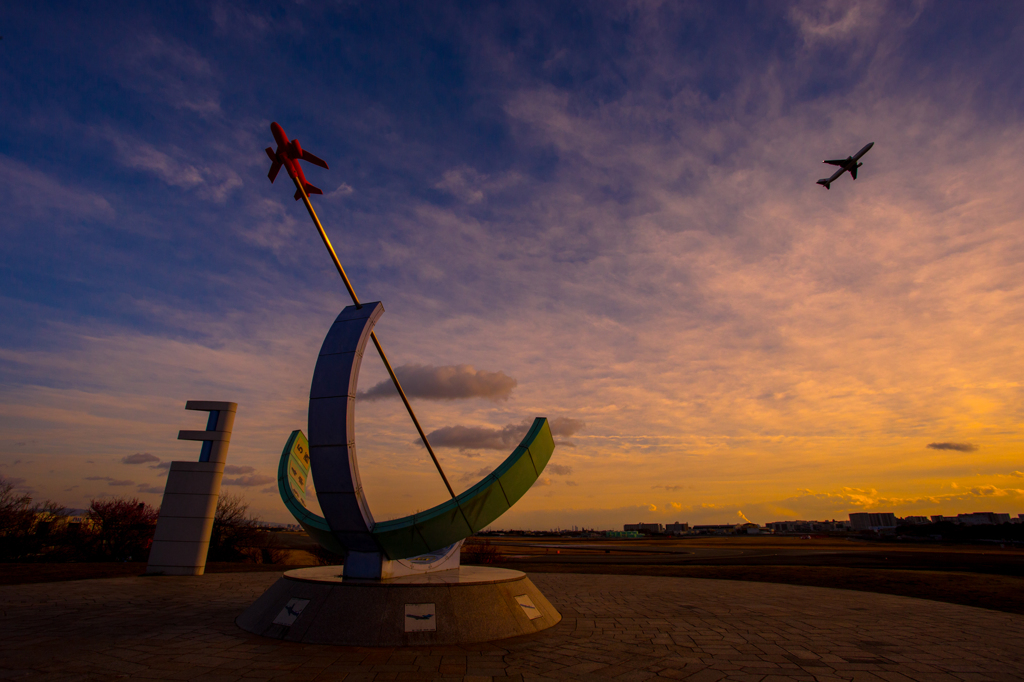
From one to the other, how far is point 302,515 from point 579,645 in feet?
27.4

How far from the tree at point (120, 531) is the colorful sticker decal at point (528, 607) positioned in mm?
30871

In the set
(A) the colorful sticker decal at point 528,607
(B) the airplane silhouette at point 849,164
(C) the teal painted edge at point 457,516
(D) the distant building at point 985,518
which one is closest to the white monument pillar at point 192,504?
(C) the teal painted edge at point 457,516

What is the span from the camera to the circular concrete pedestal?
10711 millimetres

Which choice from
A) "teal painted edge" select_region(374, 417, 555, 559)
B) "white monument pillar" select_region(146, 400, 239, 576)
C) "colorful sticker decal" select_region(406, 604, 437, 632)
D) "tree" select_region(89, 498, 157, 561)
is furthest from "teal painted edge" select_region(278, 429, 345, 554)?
"tree" select_region(89, 498, 157, 561)

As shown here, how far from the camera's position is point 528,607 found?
12.7 m

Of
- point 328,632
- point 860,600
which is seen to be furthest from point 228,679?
point 860,600

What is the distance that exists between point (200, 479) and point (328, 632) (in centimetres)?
1789

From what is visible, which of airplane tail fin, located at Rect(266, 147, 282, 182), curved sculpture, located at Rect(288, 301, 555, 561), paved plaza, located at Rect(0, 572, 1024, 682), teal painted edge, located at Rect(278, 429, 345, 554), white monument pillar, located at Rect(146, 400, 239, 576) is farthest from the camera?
white monument pillar, located at Rect(146, 400, 239, 576)

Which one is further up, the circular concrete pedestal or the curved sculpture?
the curved sculpture

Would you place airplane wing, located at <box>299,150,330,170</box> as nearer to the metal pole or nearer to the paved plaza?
the metal pole

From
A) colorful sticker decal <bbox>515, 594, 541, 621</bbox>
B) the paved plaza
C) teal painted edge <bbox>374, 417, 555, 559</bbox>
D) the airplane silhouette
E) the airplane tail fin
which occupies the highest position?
the airplane silhouette

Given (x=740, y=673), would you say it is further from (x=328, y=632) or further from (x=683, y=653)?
(x=328, y=632)

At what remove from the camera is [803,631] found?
41.5ft

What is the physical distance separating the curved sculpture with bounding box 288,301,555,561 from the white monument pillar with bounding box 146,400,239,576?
606 inches
